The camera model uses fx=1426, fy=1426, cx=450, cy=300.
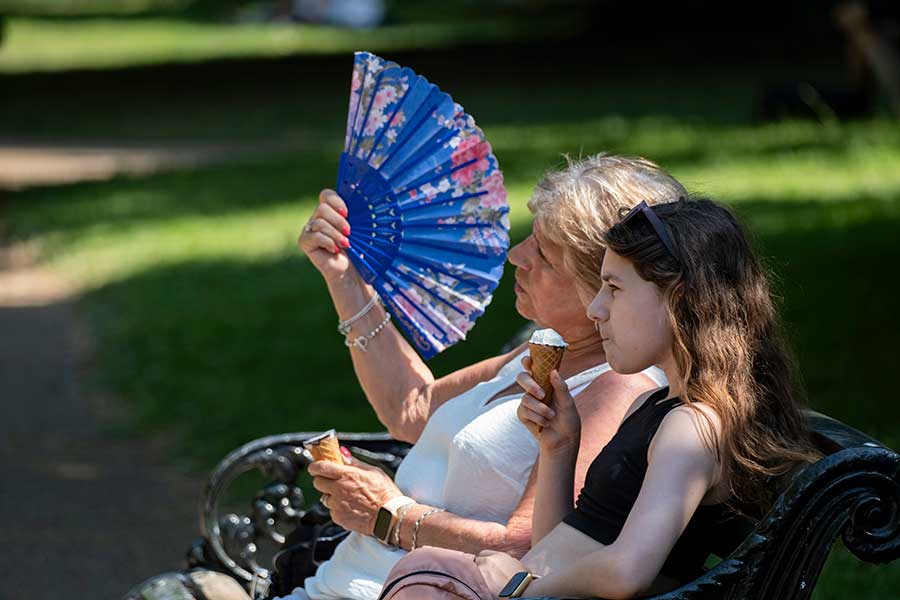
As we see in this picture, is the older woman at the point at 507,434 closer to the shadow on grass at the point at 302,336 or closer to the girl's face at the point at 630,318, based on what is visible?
the girl's face at the point at 630,318

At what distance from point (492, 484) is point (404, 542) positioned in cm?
22

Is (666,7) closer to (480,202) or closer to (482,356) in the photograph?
(482,356)

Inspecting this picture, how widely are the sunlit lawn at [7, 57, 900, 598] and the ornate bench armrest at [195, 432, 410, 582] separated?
3.71 feet

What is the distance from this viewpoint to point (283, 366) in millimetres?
7480

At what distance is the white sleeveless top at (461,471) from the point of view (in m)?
2.82

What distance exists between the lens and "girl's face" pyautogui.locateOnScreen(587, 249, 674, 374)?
2.35 meters

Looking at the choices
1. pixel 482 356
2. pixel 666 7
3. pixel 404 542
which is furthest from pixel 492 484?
pixel 666 7

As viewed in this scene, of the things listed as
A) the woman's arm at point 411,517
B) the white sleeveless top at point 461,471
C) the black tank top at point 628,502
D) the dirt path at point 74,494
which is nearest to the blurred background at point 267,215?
the dirt path at point 74,494

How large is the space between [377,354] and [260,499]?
2.34 feet

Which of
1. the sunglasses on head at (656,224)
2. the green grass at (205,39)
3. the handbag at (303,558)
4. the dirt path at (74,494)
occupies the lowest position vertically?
the dirt path at (74,494)

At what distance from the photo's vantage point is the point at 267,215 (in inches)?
476

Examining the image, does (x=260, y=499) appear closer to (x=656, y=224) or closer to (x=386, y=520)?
(x=386, y=520)

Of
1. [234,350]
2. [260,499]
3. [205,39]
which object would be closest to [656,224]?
[260,499]

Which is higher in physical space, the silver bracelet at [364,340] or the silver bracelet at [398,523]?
the silver bracelet at [364,340]
